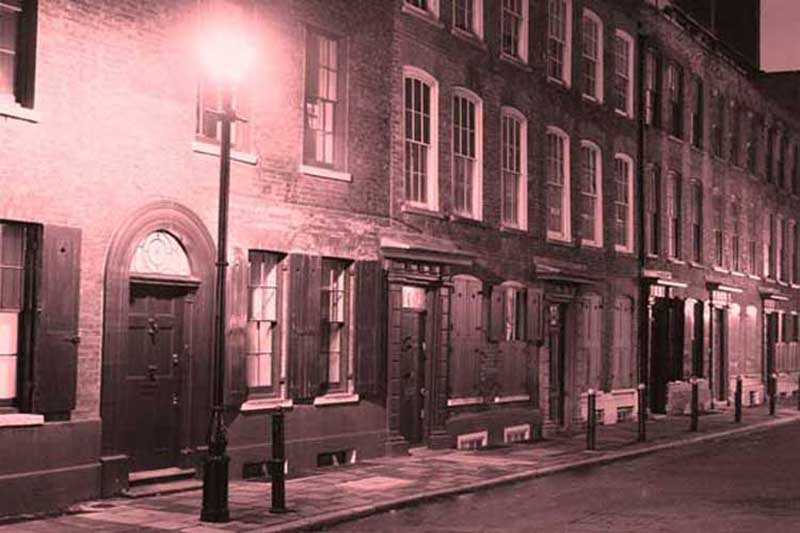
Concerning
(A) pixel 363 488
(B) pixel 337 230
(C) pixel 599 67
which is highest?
(C) pixel 599 67

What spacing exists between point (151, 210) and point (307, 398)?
4.16 meters

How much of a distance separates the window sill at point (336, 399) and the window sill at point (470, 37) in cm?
721

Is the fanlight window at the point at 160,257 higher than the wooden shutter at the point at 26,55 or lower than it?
lower

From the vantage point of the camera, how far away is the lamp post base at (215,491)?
Answer: 41.9 feet

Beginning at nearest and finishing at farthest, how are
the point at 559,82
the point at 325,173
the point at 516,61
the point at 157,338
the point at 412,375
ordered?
1. the point at 157,338
2. the point at 325,173
3. the point at 412,375
4. the point at 516,61
5. the point at 559,82

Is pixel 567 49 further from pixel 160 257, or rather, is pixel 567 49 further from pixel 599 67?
pixel 160 257

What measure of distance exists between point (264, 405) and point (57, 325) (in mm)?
4071

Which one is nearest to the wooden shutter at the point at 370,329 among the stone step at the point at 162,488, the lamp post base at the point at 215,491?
the stone step at the point at 162,488

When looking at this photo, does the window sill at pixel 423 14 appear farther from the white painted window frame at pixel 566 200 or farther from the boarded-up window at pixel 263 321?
the white painted window frame at pixel 566 200

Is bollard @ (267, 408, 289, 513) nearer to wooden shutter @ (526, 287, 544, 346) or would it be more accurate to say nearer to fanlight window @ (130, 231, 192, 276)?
fanlight window @ (130, 231, 192, 276)

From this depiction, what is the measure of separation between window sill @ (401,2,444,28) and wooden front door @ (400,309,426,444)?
4981mm

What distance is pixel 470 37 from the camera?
2289 centimetres

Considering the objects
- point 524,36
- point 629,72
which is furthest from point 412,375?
point 629,72

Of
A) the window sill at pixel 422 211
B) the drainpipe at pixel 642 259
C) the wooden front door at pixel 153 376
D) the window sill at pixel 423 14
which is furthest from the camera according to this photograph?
the drainpipe at pixel 642 259
